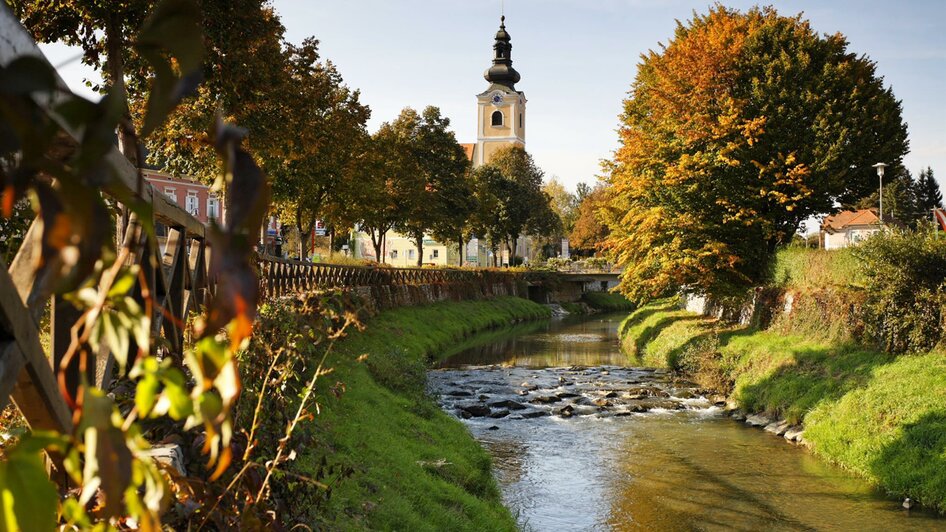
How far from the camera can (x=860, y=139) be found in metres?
27.8

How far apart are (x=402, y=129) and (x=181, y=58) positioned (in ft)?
189

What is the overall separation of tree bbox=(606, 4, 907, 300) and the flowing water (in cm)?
498

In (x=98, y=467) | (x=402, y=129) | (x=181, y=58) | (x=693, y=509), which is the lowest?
(x=693, y=509)

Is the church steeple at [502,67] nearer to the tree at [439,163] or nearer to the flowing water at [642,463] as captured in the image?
the tree at [439,163]

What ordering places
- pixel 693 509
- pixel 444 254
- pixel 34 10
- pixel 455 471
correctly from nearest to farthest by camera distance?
pixel 455 471 → pixel 693 509 → pixel 34 10 → pixel 444 254

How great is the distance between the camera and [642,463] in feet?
51.6

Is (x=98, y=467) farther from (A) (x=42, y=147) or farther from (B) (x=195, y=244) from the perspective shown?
(B) (x=195, y=244)

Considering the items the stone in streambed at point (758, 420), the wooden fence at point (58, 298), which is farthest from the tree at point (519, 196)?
the wooden fence at point (58, 298)

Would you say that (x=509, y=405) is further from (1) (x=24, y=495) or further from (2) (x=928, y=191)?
(2) (x=928, y=191)

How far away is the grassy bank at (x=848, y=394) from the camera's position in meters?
13.6

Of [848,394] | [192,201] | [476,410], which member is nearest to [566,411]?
[476,410]

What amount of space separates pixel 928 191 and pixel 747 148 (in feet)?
219

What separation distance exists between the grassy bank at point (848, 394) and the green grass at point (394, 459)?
21.9 feet

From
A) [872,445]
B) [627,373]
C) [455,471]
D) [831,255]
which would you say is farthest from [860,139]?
[455,471]
